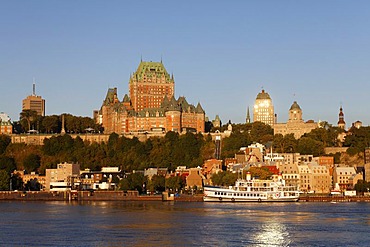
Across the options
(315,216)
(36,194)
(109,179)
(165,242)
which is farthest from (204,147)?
(165,242)

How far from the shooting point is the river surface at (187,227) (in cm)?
6612

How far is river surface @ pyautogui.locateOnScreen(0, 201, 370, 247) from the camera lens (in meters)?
66.1

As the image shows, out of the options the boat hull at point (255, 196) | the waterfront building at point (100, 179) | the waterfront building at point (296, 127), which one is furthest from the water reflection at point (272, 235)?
the waterfront building at point (296, 127)

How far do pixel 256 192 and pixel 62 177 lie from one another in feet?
145

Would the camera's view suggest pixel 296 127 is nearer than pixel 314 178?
No

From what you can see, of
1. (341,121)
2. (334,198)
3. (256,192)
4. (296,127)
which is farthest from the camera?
(341,121)

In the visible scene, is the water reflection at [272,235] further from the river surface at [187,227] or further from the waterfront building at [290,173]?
the waterfront building at [290,173]

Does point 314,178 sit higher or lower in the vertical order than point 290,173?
lower

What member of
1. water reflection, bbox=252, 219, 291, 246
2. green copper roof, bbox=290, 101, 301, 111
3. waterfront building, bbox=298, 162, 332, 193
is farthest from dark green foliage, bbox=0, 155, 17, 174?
water reflection, bbox=252, 219, 291, 246

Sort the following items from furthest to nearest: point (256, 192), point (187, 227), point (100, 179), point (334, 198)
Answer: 1. point (100, 179)
2. point (334, 198)
3. point (256, 192)
4. point (187, 227)

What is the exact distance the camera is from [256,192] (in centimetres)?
12462

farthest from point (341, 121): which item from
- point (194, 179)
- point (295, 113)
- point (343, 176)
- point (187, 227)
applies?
point (187, 227)

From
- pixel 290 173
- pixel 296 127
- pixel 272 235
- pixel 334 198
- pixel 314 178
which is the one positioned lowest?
pixel 272 235

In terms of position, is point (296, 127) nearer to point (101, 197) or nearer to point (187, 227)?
point (101, 197)
